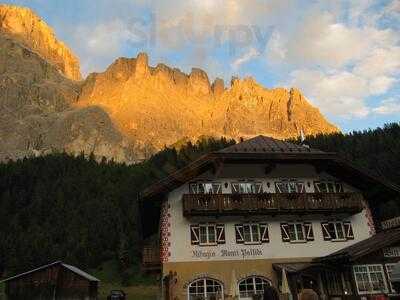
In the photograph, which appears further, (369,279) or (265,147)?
(265,147)

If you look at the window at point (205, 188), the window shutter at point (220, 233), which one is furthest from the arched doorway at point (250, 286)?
the window at point (205, 188)

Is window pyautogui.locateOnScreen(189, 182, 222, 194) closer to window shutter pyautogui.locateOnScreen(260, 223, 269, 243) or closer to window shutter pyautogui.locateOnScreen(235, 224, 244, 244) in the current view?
window shutter pyautogui.locateOnScreen(235, 224, 244, 244)

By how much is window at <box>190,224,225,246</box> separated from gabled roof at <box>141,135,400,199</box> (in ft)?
9.48

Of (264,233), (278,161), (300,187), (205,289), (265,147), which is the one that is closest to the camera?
(205,289)

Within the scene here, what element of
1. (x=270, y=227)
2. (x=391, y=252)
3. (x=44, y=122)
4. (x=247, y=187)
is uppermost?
(x=44, y=122)

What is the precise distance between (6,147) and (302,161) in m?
149

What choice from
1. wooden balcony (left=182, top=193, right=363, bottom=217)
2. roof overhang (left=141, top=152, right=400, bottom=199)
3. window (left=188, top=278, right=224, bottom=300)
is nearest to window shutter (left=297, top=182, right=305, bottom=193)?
wooden balcony (left=182, top=193, right=363, bottom=217)

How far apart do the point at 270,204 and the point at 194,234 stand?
15.9ft

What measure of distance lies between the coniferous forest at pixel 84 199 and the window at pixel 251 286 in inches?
1609

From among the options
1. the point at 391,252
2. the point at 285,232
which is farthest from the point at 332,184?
the point at 391,252

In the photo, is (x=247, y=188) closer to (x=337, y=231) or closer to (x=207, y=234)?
(x=207, y=234)

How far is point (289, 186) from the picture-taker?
3030cm

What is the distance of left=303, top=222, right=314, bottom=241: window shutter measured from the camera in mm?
28953

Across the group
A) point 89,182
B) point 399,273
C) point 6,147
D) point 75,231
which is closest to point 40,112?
point 6,147
